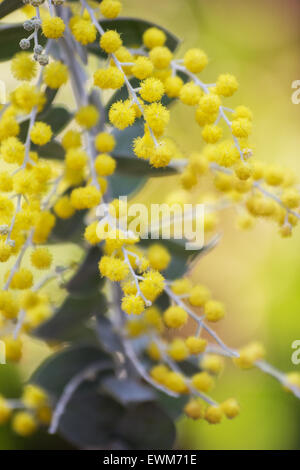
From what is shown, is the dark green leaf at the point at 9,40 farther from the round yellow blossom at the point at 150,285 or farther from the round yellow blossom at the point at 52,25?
the round yellow blossom at the point at 150,285

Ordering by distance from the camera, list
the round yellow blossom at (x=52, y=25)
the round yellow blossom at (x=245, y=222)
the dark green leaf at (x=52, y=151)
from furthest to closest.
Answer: the round yellow blossom at (x=245, y=222) → the dark green leaf at (x=52, y=151) → the round yellow blossom at (x=52, y=25)

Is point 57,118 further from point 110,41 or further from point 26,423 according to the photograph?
point 26,423

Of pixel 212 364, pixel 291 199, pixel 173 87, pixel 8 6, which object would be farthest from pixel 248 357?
pixel 8 6

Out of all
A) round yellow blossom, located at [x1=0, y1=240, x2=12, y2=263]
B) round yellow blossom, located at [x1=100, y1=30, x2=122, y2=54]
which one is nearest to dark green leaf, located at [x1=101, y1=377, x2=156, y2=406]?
round yellow blossom, located at [x1=0, y1=240, x2=12, y2=263]

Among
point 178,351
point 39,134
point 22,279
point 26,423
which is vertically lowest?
point 26,423

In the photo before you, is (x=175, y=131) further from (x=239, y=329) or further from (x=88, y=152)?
(x=88, y=152)

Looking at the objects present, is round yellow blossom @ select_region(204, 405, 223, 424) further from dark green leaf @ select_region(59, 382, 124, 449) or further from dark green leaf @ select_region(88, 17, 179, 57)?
dark green leaf @ select_region(88, 17, 179, 57)

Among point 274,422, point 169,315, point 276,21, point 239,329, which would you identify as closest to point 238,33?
point 276,21

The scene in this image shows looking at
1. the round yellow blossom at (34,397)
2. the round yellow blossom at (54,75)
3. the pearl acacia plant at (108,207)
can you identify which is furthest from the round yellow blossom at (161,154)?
the round yellow blossom at (34,397)
